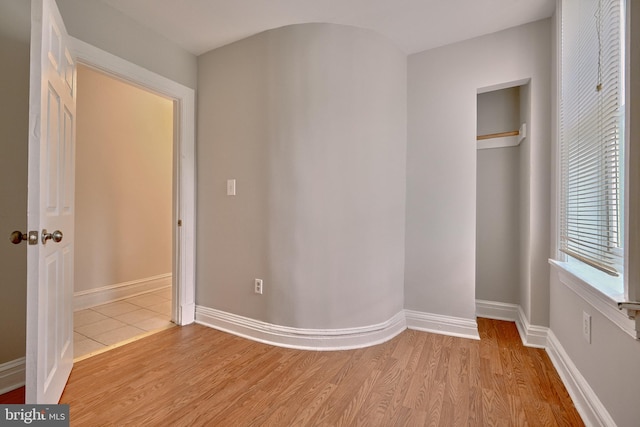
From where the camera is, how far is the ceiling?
6.71 ft

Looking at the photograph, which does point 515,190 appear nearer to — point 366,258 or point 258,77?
point 366,258

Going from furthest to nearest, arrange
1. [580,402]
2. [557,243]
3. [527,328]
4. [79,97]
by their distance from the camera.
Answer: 1. [79,97]
2. [527,328]
3. [557,243]
4. [580,402]

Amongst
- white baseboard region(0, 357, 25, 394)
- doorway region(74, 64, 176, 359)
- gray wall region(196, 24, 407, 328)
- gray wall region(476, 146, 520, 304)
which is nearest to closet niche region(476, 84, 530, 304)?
gray wall region(476, 146, 520, 304)

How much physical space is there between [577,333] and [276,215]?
77.2 inches

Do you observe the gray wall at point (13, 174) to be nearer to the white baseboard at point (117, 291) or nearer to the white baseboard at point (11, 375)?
the white baseboard at point (11, 375)

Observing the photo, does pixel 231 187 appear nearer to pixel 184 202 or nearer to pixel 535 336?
pixel 184 202

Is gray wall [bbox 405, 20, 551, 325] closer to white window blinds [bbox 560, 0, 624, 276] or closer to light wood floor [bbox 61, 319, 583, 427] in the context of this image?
white window blinds [bbox 560, 0, 624, 276]

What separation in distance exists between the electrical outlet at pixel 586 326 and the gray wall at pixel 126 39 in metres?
3.18

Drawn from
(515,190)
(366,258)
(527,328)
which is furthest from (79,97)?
(527,328)

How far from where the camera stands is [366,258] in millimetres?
2354

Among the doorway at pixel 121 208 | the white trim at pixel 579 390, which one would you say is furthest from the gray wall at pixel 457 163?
the doorway at pixel 121 208

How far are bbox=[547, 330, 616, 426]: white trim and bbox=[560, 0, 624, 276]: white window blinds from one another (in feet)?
2.00

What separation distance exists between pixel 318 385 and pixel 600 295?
1.43 metres

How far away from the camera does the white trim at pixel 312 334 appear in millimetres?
2244
